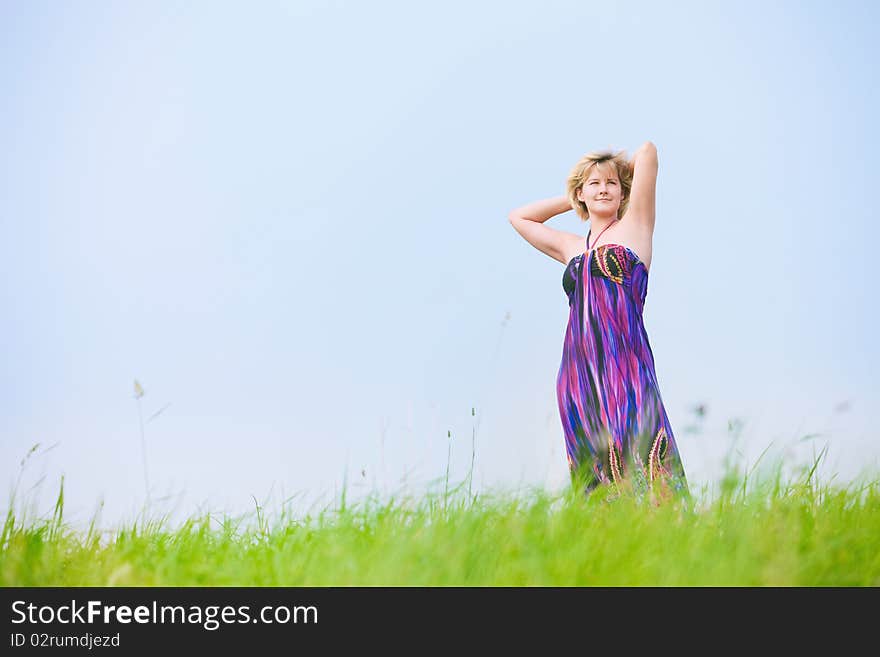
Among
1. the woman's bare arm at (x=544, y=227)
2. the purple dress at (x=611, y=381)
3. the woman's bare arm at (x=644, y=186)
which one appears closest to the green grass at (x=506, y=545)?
the purple dress at (x=611, y=381)

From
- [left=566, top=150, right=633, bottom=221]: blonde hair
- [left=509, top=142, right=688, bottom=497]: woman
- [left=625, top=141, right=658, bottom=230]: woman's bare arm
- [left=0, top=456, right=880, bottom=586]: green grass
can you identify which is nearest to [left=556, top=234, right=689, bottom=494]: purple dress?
[left=509, top=142, right=688, bottom=497]: woman

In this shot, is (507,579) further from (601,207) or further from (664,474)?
(601,207)

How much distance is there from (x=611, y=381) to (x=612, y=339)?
195 mm

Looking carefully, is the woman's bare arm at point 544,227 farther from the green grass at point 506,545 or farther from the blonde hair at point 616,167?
the green grass at point 506,545

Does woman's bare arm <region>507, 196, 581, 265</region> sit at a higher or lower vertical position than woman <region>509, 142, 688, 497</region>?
higher

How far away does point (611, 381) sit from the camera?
134 inches

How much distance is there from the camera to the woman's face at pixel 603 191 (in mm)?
3734

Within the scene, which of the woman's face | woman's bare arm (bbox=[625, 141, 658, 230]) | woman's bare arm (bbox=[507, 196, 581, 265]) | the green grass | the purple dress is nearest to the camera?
the green grass

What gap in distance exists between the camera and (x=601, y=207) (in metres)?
3.73

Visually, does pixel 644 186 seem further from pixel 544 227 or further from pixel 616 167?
pixel 544 227

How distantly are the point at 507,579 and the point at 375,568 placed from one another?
1.12 feet

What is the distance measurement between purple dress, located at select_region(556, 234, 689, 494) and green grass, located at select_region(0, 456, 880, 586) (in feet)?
2.26

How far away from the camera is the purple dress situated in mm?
3223

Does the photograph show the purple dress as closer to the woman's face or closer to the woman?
the woman
